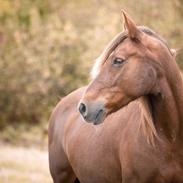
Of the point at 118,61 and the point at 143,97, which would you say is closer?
the point at 118,61

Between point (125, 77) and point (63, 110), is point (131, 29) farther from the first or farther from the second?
point (63, 110)

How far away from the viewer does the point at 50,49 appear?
2377cm

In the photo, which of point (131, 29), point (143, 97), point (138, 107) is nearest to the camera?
point (131, 29)

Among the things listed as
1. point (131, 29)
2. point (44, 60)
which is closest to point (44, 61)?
point (44, 60)

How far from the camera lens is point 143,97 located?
6230 millimetres

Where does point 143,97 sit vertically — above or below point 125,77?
below

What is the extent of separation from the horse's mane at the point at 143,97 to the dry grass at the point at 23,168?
5.66 metres

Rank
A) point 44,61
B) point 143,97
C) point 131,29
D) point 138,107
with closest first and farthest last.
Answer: point 131,29 < point 143,97 < point 138,107 < point 44,61

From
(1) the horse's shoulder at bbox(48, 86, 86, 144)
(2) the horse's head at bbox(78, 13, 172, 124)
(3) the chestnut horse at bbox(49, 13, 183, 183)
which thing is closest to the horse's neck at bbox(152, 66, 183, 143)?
(3) the chestnut horse at bbox(49, 13, 183, 183)

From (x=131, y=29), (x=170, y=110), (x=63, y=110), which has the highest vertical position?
(x=131, y=29)

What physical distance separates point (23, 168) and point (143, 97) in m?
8.42

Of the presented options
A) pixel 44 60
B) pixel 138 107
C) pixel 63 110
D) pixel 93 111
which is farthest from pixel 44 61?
pixel 93 111

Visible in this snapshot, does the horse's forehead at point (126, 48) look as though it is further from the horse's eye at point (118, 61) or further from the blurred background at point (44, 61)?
the blurred background at point (44, 61)

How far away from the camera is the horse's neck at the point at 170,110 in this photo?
20.5 ft
